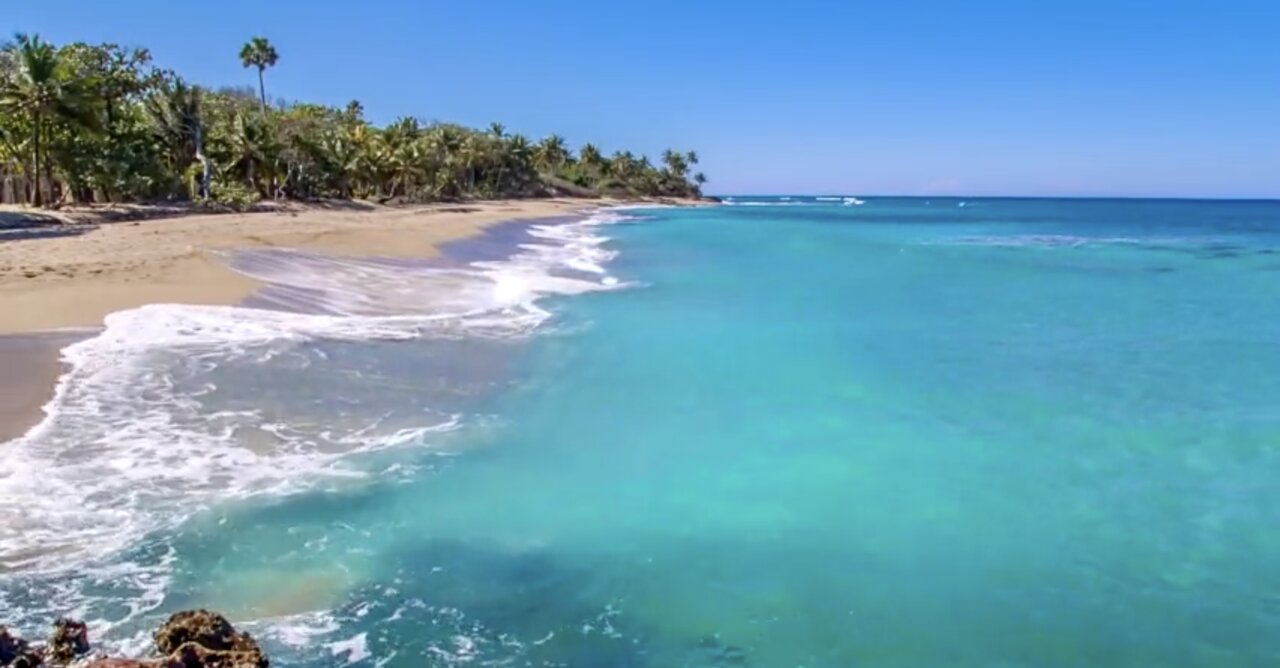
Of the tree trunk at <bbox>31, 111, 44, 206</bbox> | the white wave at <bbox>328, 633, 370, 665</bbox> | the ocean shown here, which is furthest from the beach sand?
the white wave at <bbox>328, 633, 370, 665</bbox>

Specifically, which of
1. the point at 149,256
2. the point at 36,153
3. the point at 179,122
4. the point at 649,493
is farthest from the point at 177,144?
the point at 649,493

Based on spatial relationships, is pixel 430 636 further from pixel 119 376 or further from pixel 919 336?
pixel 919 336

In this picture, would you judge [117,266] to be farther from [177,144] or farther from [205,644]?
[177,144]

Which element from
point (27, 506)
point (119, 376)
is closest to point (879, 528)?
point (27, 506)

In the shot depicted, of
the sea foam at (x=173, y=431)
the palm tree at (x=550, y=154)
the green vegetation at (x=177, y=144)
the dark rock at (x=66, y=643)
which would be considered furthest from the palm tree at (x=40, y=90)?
the palm tree at (x=550, y=154)

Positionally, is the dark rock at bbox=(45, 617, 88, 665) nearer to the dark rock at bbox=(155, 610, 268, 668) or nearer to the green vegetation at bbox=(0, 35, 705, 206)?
the dark rock at bbox=(155, 610, 268, 668)

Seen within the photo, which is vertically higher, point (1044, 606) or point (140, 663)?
point (140, 663)
